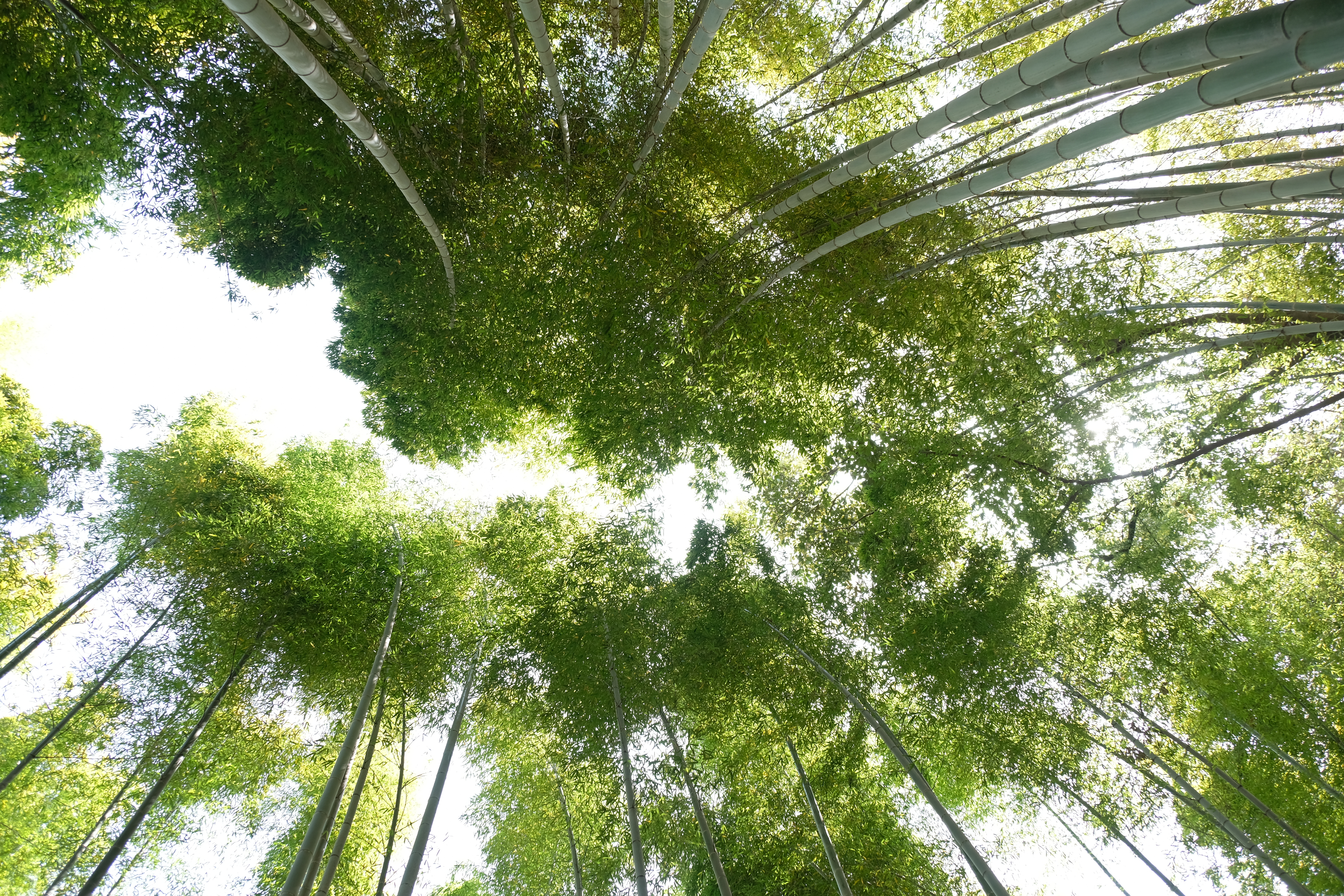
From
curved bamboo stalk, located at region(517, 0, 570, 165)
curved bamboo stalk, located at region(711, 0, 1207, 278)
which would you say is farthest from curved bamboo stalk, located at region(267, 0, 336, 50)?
curved bamboo stalk, located at region(711, 0, 1207, 278)

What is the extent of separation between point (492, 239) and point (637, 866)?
4.43 meters

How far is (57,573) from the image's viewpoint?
555cm

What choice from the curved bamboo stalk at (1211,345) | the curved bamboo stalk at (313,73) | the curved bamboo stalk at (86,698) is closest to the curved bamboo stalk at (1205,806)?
the curved bamboo stalk at (1211,345)

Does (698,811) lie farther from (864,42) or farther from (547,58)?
(864,42)

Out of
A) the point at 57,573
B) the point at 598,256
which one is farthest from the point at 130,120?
the point at 57,573

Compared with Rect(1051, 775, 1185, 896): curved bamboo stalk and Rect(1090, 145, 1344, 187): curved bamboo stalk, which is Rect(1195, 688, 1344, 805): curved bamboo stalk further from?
Rect(1090, 145, 1344, 187): curved bamboo stalk

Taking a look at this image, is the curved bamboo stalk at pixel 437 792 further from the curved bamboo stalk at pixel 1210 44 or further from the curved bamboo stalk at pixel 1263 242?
the curved bamboo stalk at pixel 1263 242

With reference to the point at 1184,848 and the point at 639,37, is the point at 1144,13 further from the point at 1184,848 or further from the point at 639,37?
the point at 1184,848

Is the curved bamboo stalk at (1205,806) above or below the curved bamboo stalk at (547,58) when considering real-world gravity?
below

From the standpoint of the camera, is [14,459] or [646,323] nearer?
[646,323]

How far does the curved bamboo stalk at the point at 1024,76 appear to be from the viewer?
5.32 ft

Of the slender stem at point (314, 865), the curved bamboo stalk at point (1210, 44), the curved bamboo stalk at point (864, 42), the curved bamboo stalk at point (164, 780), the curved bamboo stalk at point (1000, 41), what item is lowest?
the slender stem at point (314, 865)

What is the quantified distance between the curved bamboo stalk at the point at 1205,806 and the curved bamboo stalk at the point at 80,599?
7.33 metres

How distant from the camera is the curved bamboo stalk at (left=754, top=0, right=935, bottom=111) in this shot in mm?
3143
